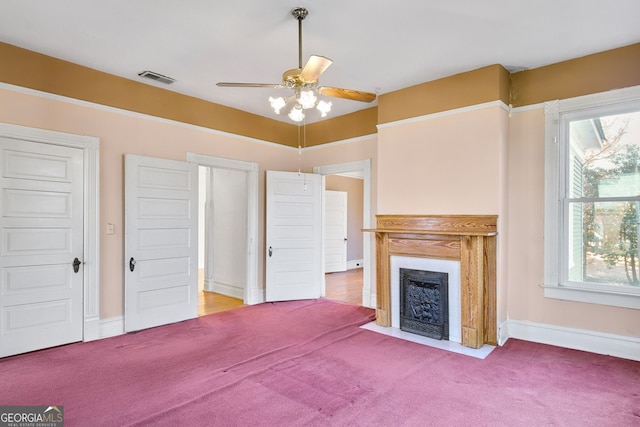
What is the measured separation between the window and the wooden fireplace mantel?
0.63m

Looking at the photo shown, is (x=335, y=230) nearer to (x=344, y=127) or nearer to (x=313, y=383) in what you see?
(x=344, y=127)

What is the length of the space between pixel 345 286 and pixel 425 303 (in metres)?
3.12

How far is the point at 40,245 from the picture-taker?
3.51m

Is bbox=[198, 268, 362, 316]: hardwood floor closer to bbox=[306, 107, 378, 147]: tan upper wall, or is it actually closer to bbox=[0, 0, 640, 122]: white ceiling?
bbox=[306, 107, 378, 147]: tan upper wall

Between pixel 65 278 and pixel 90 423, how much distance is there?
6.36 feet

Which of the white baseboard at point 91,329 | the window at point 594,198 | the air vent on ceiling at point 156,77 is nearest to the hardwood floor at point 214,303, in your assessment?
the white baseboard at point 91,329

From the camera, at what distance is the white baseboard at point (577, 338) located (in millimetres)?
3305

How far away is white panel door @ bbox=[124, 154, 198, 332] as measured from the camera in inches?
162

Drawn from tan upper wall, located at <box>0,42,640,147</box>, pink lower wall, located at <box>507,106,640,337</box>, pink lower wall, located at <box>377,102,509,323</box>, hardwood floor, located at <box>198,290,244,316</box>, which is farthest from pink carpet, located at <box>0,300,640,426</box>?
tan upper wall, located at <box>0,42,640,147</box>

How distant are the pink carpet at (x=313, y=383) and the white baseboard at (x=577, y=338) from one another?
0.37ft

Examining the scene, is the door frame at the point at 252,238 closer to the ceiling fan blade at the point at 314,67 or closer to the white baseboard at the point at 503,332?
the ceiling fan blade at the point at 314,67
